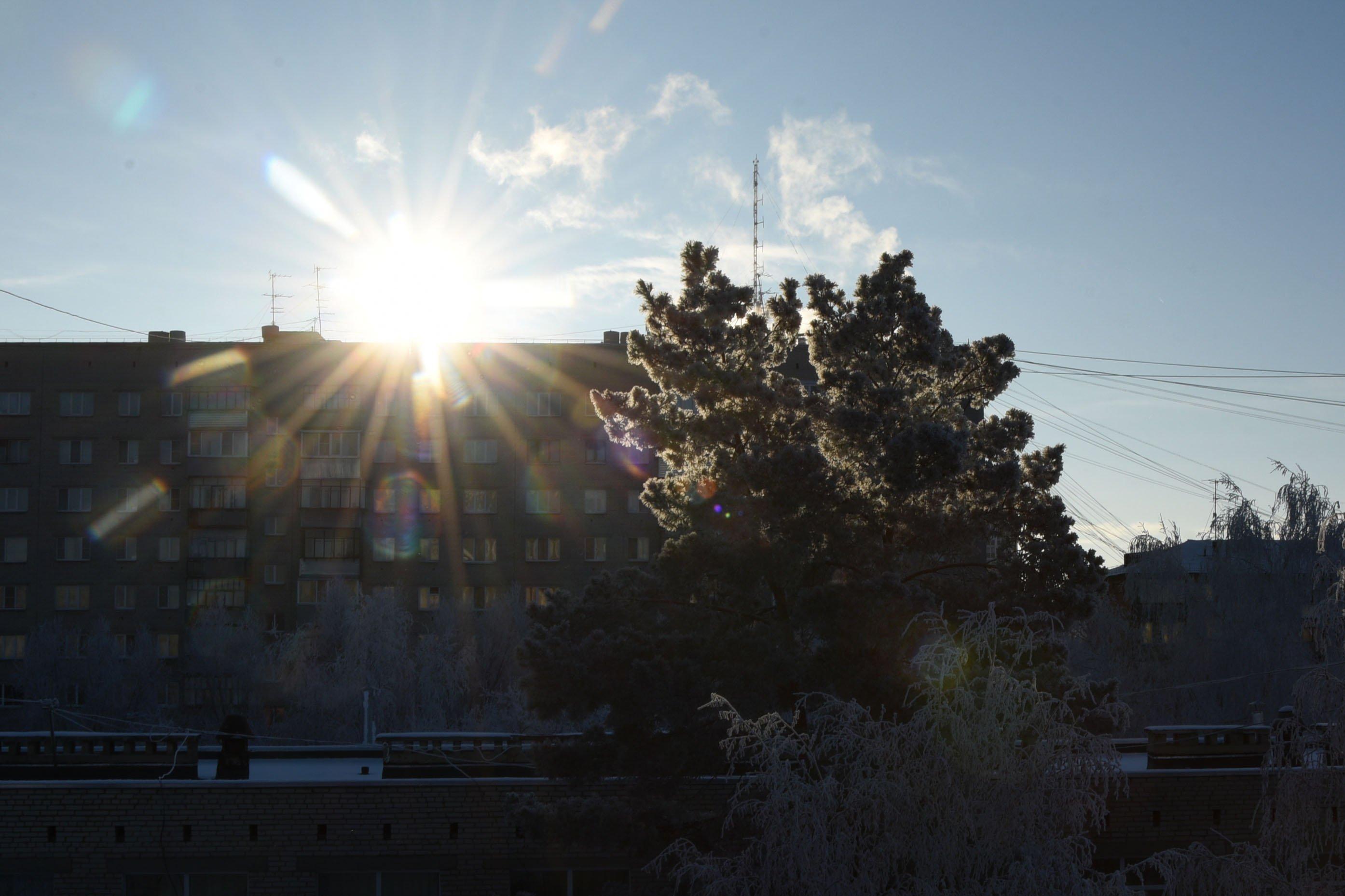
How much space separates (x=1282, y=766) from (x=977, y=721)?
445 cm

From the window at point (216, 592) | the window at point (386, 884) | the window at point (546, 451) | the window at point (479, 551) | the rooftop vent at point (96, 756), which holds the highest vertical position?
the window at point (546, 451)

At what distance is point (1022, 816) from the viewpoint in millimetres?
11359

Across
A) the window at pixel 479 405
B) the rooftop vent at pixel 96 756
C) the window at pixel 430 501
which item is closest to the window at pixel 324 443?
the window at pixel 430 501

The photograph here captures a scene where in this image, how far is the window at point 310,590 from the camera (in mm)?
55031

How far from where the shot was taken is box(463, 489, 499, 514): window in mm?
56375

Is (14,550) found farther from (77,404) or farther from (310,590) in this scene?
(310,590)

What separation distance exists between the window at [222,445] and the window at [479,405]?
9.81 metres

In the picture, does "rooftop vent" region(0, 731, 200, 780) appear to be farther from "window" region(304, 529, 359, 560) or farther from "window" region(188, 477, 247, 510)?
"window" region(188, 477, 247, 510)

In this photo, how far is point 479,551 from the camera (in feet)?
185

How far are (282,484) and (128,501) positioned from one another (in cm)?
697

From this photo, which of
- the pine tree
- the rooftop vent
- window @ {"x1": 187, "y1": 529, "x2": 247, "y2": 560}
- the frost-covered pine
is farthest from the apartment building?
the frost-covered pine

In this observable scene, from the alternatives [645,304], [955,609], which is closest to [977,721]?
[955,609]

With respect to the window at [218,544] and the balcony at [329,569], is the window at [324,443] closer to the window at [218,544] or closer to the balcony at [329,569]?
the window at [218,544]

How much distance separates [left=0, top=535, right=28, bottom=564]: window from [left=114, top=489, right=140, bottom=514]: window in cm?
441
